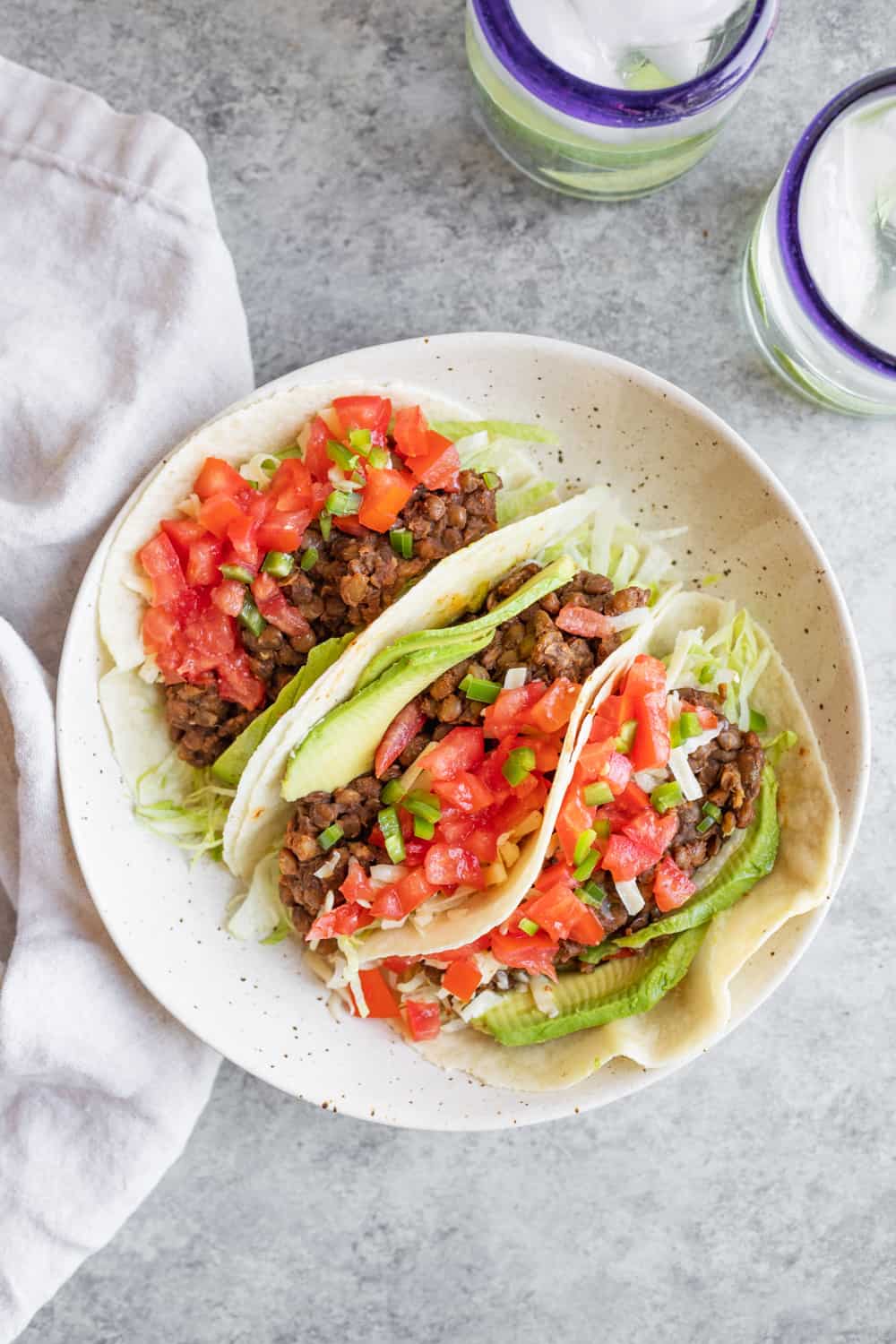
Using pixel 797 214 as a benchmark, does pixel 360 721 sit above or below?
below

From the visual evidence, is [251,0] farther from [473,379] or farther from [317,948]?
[317,948]

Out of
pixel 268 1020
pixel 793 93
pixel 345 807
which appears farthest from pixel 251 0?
pixel 268 1020

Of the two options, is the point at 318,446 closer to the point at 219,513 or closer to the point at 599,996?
the point at 219,513

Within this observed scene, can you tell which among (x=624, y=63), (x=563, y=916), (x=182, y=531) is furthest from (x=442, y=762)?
(x=624, y=63)

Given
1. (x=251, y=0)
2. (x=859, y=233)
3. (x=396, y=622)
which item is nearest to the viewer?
(x=396, y=622)

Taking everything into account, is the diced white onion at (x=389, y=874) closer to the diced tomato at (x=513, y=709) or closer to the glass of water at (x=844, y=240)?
the diced tomato at (x=513, y=709)

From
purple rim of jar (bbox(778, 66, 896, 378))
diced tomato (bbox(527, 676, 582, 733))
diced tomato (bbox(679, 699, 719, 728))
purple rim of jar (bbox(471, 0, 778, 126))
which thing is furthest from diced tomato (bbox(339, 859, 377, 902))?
purple rim of jar (bbox(471, 0, 778, 126))
